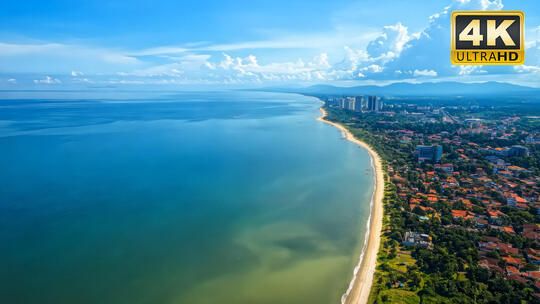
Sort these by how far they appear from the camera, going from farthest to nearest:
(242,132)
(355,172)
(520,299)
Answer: (242,132)
(355,172)
(520,299)

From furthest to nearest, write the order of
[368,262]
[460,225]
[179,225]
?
[179,225]
[460,225]
[368,262]

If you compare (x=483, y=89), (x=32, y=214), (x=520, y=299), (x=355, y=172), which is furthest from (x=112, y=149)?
(x=483, y=89)

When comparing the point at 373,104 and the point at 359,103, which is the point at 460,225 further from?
the point at 359,103

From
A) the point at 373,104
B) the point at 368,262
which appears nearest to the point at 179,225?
the point at 368,262

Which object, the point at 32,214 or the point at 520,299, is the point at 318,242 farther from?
the point at 32,214

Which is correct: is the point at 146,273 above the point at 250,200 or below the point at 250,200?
below

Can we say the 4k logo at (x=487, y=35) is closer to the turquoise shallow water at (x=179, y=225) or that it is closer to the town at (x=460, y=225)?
the town at (x=460, y=225)
